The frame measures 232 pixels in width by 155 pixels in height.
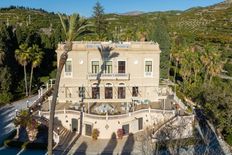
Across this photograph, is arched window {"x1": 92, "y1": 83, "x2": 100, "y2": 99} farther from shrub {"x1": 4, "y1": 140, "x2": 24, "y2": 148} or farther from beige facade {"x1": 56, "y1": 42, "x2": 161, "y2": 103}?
shrub {"x1": 4, "y1": 140, "x2": 24, "y2": 148}

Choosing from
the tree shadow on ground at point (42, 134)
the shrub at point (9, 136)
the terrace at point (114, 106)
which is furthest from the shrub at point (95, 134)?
the shrub at point (9, 136)

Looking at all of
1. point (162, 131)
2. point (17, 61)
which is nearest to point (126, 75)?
point (162, 131)

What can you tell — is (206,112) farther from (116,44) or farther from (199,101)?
(116,44)

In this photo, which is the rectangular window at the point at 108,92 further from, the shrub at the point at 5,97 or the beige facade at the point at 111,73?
the shrub at the point at 5,97

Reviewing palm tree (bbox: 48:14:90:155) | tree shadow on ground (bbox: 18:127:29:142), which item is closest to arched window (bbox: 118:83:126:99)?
tree shadow on ground (bbox: 18:127:29:142)

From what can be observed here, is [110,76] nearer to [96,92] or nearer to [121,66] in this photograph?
[121,66]

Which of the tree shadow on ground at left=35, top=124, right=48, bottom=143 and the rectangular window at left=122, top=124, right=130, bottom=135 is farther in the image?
the rectangular window at left=122, top=124, right=130, bottom=135
